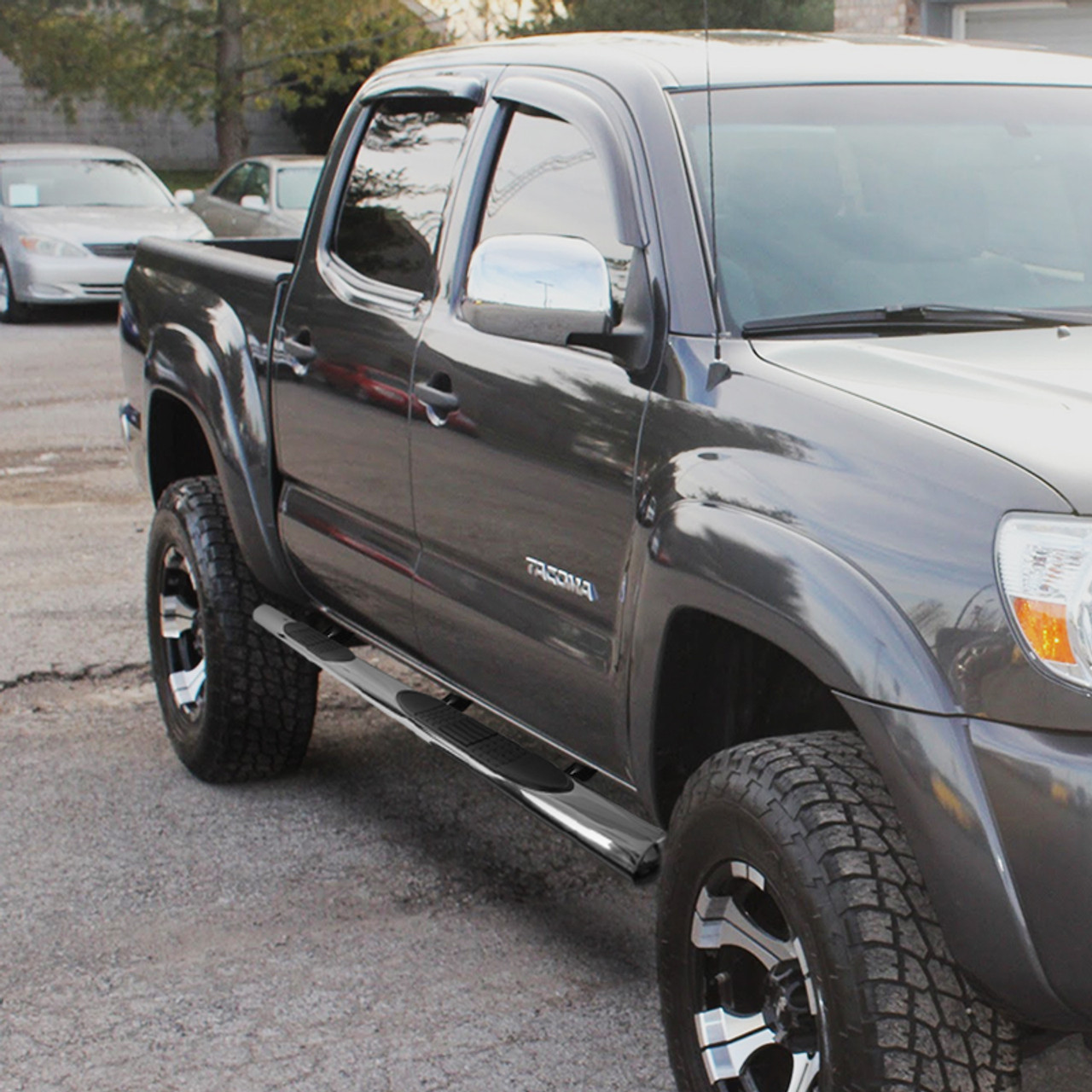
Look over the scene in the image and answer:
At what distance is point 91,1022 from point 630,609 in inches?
56.3

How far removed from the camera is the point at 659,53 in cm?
361

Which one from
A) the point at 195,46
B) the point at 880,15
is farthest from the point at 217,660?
the point at 195,46

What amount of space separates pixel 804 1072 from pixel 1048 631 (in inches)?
32.4

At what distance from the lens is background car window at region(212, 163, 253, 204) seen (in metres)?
19.1

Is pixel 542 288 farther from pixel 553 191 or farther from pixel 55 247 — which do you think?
pixel 55 247

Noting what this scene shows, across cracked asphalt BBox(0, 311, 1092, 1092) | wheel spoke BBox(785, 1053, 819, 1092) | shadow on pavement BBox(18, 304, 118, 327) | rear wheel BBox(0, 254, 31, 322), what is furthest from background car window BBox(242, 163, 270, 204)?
wheel spoke BBox(785, 1053, 819, 1092)

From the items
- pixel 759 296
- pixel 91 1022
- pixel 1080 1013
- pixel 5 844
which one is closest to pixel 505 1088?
pixel 91 1022

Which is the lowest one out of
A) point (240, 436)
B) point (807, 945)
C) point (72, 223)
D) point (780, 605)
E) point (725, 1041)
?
point (72, 223)

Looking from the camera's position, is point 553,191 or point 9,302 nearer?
point 553,191

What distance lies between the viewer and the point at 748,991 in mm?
2902

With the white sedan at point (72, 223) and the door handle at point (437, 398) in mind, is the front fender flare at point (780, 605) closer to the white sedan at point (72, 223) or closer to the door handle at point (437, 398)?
the door handle at point (437, 398)

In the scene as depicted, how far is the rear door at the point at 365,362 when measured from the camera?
4027 mm

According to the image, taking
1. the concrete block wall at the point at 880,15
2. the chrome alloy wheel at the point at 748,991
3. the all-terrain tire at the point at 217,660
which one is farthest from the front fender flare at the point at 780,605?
the concrete block wall at the point at 880,15

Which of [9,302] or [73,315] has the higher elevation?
[9,302]
